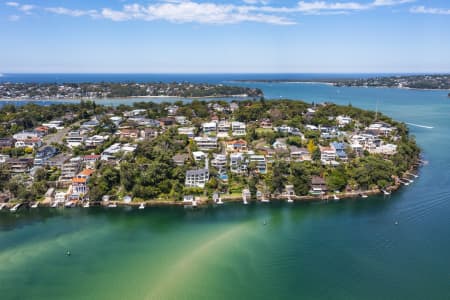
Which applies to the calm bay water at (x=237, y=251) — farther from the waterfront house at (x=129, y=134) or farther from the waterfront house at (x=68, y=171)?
the waterfront house at (x=129, y=134)

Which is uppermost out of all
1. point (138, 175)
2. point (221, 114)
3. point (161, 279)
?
point (221, 114)

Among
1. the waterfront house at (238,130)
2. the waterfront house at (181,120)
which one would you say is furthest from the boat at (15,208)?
the waterfront house at (181,120)

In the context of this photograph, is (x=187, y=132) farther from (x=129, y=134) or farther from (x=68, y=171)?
(x=68, y=171)

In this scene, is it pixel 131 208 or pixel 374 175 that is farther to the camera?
pixel 374 175

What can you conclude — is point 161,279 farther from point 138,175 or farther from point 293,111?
point 293,111

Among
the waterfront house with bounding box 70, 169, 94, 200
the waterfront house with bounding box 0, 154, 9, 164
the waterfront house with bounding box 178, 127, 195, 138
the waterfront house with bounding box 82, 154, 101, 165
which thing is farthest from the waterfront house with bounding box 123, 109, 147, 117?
the waterfront house with bounding box 70, 169, 94, 200

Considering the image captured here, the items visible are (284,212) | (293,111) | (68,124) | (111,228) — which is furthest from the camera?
(293,111)

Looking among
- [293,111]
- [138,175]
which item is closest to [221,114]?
[293,111]

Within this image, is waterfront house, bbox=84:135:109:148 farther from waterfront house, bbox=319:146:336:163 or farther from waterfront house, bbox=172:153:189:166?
waterfront house, bbox=319:146:336:163
